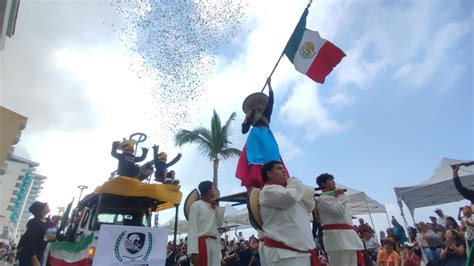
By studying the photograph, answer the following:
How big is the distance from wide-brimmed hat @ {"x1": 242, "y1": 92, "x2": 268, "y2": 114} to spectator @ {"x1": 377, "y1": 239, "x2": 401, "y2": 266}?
5910 mm

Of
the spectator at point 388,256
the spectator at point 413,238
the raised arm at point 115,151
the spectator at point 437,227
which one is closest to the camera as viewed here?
the raised arm at point 115,151

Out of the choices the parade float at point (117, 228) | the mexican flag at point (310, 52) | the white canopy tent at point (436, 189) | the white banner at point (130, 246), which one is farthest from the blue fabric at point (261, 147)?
the white canopy tent at point (436, 189)

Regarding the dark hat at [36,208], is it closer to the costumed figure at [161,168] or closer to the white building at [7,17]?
the costumed figure at [161,168]

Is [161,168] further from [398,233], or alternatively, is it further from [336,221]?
[398,233]

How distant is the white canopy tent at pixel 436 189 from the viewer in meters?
9.49

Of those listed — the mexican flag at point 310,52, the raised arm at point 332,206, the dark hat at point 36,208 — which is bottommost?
the raised arm at point 332,206

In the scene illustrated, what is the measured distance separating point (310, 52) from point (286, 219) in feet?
10.4

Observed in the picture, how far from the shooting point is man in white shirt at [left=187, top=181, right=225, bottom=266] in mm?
4285

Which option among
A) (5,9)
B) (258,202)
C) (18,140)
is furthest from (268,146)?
(5,9)

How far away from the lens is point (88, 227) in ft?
17.1

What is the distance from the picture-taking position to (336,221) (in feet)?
13.4

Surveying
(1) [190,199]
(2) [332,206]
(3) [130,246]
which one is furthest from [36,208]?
(2) [332,206]

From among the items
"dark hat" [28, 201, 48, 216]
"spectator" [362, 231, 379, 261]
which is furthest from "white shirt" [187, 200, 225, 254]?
"spectator" [362, 231, 379, 261]

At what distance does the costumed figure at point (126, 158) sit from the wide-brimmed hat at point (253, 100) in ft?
9.04
